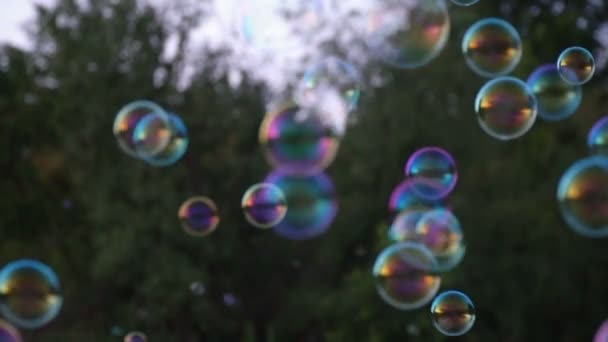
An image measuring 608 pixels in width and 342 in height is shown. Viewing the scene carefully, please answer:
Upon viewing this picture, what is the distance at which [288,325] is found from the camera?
1177cm

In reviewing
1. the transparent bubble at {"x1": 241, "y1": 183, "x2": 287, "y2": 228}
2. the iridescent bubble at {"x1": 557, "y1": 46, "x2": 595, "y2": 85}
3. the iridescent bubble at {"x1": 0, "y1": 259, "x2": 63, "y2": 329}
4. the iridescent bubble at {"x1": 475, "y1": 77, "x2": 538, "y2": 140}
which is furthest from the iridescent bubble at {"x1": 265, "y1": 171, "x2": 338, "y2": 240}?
the iridescent bubble at {"x1": 557, "y1": 46, "x2": 595, "y2": 85}

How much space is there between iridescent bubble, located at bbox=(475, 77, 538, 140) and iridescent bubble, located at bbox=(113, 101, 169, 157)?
1.99 metres

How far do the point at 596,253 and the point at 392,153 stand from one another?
255cm

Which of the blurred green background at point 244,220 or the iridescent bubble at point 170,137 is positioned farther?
the blurred green background at point 244,220

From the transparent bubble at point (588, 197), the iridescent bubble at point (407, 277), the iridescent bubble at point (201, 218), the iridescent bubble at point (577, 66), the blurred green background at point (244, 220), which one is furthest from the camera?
the blurred green background at point (244, 220)

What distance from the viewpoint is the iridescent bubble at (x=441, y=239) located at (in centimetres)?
621

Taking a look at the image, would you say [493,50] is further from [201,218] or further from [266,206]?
[201,218]

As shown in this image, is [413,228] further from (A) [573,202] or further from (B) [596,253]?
(B) [596,253]

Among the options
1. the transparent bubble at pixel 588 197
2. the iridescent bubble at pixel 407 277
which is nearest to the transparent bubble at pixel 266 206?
the iridescent bubble at pixel 407 277

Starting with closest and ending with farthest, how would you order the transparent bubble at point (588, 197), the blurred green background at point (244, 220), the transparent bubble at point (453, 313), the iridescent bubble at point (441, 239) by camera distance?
the transparent bubble at point (588, 197), the transparent bubble at point (453, 313), the iridescent bubble at point (441, 239), the blurred green background at point (244, 220)

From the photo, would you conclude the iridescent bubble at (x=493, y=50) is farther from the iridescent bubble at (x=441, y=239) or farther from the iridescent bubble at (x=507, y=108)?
the iridescent bubble at (x=441, y=239)

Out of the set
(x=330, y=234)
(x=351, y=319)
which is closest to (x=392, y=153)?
(x=330, y=234)

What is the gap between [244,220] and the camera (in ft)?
39.0

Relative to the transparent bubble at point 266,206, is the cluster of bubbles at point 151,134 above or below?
above
